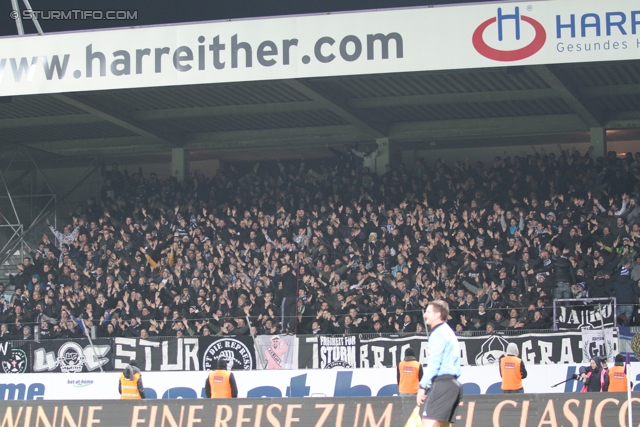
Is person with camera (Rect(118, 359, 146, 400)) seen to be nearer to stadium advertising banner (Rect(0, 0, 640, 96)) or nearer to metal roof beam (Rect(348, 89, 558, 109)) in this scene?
stadium advertising banner (Rect(0, 0, 640, 96))

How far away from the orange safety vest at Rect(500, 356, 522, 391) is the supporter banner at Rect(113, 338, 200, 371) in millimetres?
7060

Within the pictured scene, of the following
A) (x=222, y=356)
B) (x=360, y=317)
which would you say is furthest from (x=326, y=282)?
(x=222, y=356)

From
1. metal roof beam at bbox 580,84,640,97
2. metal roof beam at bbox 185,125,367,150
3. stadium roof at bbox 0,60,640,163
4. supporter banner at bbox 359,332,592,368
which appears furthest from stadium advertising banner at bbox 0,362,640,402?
metal roof beam at bbox 185,125,367,150

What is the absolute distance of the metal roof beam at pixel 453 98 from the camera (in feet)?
82.6

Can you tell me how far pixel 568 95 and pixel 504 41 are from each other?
4.53 meters

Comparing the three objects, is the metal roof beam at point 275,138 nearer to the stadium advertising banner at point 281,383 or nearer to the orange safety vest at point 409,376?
the stadium advertising banner at point 281,383

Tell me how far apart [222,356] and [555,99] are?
11.3 metres

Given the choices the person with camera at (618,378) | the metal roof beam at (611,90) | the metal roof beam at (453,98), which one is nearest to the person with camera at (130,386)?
the person with camera at (618,378)

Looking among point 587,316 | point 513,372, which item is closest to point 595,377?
point 513,372

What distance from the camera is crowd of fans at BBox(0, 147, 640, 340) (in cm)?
2170

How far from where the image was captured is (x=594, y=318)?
1966cm

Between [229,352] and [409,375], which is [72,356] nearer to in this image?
[229,352]

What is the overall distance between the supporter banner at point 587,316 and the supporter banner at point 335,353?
167 inches

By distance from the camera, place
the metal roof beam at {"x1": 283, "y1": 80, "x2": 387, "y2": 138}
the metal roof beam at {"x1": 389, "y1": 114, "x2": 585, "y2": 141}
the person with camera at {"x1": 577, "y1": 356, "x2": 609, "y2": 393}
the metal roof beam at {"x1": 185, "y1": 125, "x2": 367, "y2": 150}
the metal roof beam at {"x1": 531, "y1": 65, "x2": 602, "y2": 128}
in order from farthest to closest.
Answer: the metal roof beam at {"x1": 185, "y1": 125, "x2": 367, "y2": 150}
the metal roof beam at {"x1": 389, "y1": 114, "x2": 585, "y2": 141}
the metal roof beam at {"x1": 283, "y1": 80, "x2": 387, "y2": 138}
the metal roof beam at {"x1": 531, "y1": 65, "x2": 602, "y2": 128}
the person with camera at {"x1": 577, "y1": 356, "x2": 609, "y2": 393}
